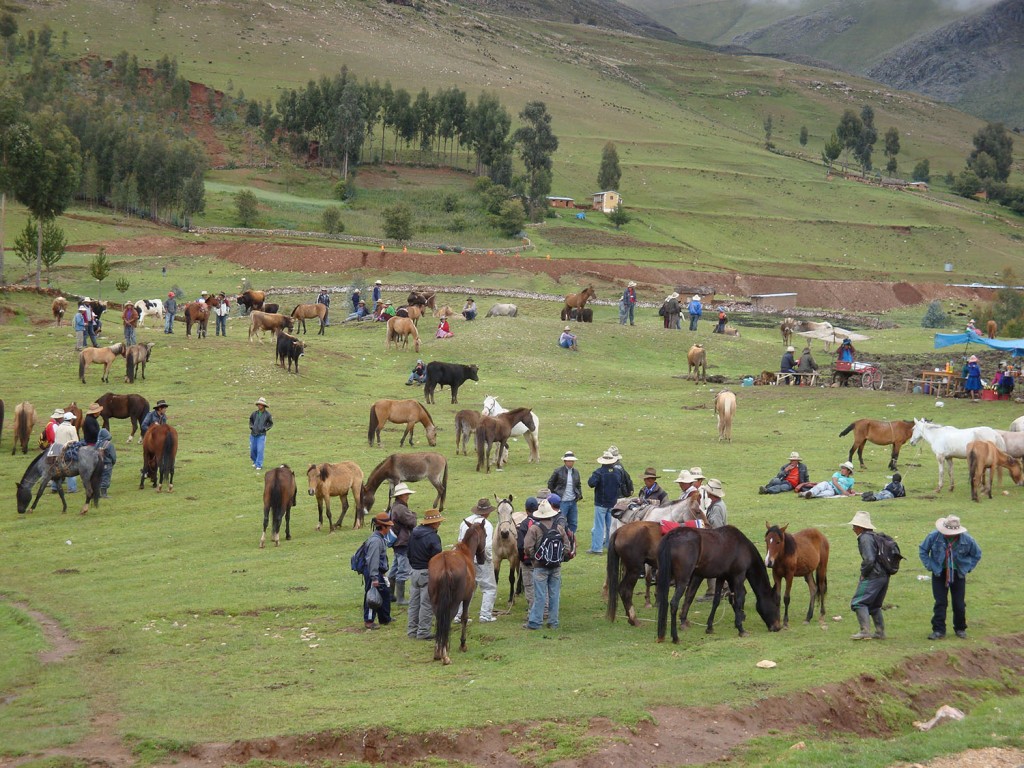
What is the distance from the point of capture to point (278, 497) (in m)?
21.4

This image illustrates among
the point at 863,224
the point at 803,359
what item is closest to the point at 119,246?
the point at 803,359

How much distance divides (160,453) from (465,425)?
7.62 meters

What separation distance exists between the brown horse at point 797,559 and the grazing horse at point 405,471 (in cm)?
822

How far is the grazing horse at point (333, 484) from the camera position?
22078mm

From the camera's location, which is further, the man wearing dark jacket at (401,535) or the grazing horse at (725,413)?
the grazing horse at (725,413)

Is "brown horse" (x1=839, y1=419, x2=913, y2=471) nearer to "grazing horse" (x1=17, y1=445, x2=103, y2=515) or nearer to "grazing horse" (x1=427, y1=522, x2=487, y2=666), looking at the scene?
"grazing horse" (x1=427, y1=522, x2=487, y2=666)

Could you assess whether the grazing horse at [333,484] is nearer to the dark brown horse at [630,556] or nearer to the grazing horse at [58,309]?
the dark brown horse at [630,556]

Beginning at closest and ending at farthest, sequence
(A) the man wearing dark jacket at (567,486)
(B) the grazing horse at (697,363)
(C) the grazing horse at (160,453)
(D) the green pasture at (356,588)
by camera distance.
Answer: (D) the green pasture at (356,588), (A) the man wearing dark jacket at (567,486), (C) the grazing horse at (160,453), (B) the grazing horse at (697,363)

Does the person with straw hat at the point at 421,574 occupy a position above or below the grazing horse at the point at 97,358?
below

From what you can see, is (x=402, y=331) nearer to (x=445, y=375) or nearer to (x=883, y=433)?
(x=445, y=375)

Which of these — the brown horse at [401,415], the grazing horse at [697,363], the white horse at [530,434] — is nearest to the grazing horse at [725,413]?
the white horse at [530,434]

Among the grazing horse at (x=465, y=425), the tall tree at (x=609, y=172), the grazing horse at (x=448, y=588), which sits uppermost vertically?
the tall tree at (x=609, y=172)

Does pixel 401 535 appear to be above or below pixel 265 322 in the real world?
below

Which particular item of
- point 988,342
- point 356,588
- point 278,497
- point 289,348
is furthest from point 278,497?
point 988,342
